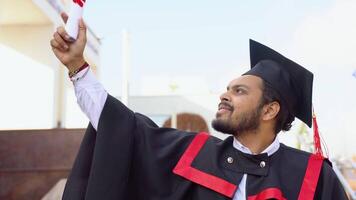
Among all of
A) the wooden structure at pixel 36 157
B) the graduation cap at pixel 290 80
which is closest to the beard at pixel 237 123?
the graduation cap at pixel 290 80

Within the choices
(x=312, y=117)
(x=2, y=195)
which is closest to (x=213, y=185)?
(x=312, y=117)

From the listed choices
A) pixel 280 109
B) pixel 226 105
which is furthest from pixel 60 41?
pixel 280 109

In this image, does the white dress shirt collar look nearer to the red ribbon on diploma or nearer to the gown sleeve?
the gown sleeve

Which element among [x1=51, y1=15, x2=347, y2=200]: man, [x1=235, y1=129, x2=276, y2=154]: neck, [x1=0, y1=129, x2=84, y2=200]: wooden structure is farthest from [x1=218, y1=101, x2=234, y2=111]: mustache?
[x1=0, y1=129, x2=84, y2=200]: wooden structure

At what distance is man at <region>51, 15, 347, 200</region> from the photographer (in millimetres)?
2139

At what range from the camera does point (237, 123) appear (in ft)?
7.88

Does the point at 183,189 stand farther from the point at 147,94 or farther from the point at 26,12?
the point at 147,94

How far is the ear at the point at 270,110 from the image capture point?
255 cm

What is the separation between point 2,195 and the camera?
17.2 feet

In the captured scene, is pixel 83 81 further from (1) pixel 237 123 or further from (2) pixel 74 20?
(1) pixel 237 123

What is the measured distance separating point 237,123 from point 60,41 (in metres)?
1.01

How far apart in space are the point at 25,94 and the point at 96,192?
7723 millimetres

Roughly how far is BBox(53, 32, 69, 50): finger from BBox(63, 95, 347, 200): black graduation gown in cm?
37

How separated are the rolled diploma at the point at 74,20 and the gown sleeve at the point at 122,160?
43 cm
